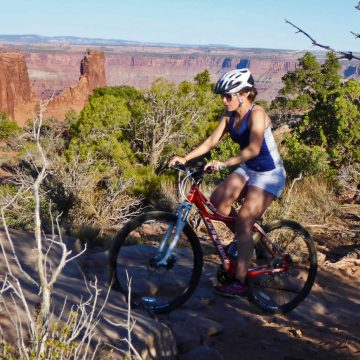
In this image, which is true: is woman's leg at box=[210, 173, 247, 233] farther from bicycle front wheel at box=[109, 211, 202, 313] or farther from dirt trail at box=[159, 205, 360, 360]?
dirt trail at box=[159, 205, 360, 360]

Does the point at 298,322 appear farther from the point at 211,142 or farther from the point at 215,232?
the point at 211,142

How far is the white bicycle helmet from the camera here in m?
3.96

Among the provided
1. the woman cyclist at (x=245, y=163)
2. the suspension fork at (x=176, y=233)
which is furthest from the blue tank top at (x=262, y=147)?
the suspension fork at (x=176, y=233)

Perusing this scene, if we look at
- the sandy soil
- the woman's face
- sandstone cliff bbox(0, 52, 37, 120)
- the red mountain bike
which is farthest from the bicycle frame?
sandstone cliff bbox(0, 52, 37, 120)

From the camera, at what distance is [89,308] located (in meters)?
3.55

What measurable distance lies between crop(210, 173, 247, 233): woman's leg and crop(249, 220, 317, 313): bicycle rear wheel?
16.5 inches

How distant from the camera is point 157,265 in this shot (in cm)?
431

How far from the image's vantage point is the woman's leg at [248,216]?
13.7 ft

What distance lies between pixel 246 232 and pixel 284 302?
3.33ft

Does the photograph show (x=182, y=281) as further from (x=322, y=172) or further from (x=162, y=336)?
(x=322, y=172)

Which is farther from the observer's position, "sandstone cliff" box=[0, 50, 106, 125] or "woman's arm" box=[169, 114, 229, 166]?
"sandstone cliff" box=[0, 50, 106, 125]

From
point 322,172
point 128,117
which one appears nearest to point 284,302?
point 322,172

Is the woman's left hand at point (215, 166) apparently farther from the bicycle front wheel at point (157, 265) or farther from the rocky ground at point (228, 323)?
the rocky ground at point (228, 323)

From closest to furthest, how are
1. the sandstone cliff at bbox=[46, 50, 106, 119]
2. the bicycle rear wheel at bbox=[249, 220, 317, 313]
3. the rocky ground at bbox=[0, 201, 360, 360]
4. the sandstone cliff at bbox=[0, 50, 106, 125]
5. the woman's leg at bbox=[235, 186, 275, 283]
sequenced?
1. the rocky ground at bbox=[0, 201, 360, 360]
2. the woman's leg at bbox=[235, 186, 275, 283]
3. the bicycle rear wheel at bbox=[249, 220, 317, 313]
4. the sandstone cliff at bbox=[0, 50, 106, 125]
5. the sandstone cliff at bbox=[46, 50, 106, 119]
